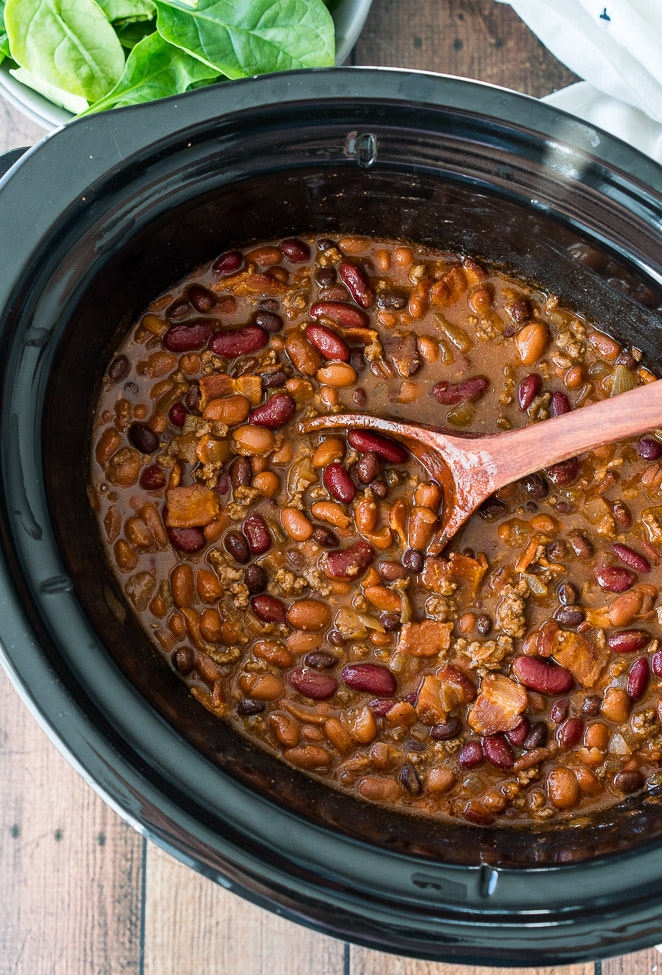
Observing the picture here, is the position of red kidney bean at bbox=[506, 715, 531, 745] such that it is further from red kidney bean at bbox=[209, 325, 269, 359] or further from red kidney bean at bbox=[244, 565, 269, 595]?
red kidney bean at bbox=[209, 325, 269, 359]

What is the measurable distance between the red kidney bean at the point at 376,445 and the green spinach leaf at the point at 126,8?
3.11 ft

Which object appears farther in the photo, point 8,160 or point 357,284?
point 357,284

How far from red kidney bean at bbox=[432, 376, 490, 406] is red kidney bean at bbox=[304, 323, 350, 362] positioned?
0.20 m

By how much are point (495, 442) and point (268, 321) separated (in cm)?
51

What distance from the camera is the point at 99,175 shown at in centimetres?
140

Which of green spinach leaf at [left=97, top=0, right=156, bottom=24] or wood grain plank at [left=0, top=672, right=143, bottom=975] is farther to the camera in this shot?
wood grain plank at [left=0, top=672, right=143, bottom=975]

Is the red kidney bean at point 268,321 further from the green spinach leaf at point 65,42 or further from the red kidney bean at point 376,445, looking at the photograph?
the green spinach leaf at point 65,42

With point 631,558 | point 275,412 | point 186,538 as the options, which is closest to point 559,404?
point 631,558

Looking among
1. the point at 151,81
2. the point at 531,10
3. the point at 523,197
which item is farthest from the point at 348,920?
the point at 531,10

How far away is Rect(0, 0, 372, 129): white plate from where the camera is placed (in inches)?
70.9

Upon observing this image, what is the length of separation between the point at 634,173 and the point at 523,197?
19cm

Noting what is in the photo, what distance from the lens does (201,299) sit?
174 cm

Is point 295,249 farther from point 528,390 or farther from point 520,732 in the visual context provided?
point 520,732

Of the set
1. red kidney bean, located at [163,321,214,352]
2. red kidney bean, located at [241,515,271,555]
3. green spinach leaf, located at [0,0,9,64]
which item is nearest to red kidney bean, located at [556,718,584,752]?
red kidney bean, located at [241,515,271,555]
